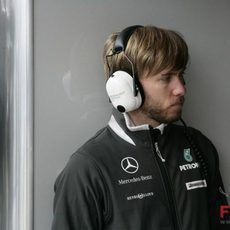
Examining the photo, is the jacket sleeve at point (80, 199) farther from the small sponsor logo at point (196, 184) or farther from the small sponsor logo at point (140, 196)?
the small sponsor logo at point (196, 184)

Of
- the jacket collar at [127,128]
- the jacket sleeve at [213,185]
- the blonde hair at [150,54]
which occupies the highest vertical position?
the blonde hair at [150,54]

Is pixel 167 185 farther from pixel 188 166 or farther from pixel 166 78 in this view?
pixel 166 78

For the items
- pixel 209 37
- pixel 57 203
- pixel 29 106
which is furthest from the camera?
pixel 209 37

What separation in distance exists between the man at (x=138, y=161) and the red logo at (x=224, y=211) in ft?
0.49

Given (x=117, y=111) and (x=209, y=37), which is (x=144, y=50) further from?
(x=209, y=37)

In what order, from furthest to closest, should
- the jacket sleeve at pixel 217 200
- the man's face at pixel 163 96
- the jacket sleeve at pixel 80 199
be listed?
the jacket sleeve at pixel 217 200 < the man's face at pixel 163 96 < the jacket sleeve at pixel 80 199

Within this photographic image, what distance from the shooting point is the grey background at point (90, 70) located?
1.27m

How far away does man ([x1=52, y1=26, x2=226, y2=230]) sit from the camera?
1.13 meters

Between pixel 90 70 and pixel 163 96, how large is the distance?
1.05 feet

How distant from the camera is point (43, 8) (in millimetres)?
1271

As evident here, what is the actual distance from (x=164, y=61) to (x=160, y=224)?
21.1 inches

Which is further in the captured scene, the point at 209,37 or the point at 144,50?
the point at 209,37

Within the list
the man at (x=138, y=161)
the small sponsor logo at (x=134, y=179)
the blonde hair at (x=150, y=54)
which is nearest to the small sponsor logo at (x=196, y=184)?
the man at (x=138, y=161)

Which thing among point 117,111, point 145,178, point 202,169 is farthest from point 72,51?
point 202,169
